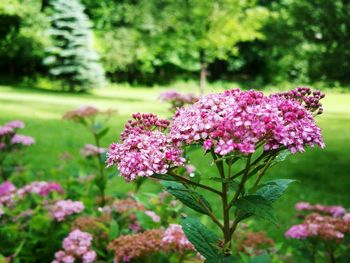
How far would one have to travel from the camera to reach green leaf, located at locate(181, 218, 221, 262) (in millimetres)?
1499

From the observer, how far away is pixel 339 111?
59.4ft

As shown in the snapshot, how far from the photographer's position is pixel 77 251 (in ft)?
7.86

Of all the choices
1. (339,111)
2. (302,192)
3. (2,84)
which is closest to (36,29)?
(2,84)

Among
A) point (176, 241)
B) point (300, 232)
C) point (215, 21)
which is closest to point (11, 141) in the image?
point (176, 241)

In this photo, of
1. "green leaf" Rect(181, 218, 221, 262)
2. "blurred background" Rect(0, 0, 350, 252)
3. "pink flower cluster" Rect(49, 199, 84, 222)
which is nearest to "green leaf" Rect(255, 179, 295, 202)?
"green leaf" Rect(181, 218, 221, 262)

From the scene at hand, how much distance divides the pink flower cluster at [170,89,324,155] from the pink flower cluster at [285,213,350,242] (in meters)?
1.27

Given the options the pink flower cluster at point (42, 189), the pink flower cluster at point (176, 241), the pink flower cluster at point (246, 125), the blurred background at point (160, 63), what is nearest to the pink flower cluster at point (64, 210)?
the pink flower cluster at point (42, 189)

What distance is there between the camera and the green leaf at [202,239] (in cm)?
150

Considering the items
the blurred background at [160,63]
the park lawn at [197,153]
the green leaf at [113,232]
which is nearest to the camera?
the green leaf at [113,232]

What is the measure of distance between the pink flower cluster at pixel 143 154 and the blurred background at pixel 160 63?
931 mm

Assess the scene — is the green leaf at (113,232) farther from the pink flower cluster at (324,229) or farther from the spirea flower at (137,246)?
the pink flower cluster at (324,229)

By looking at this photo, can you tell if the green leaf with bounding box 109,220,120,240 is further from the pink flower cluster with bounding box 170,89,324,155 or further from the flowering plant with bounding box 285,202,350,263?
the pink flower cluster with bounding box 170,89,324,155

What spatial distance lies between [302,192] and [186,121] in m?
5.83

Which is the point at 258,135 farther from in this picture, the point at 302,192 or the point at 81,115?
the point at 302,192
